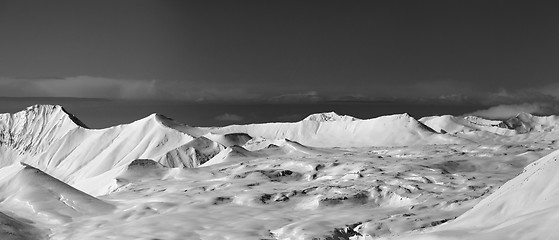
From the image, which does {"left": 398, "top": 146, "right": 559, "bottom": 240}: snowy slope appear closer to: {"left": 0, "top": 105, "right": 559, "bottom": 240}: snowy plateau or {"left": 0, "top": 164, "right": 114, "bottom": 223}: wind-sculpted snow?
{"left": 0, "top": 105, "right": 559, "bottom": 240}: snowy plateau

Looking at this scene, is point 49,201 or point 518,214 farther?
point 49,201

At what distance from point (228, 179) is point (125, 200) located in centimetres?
2933

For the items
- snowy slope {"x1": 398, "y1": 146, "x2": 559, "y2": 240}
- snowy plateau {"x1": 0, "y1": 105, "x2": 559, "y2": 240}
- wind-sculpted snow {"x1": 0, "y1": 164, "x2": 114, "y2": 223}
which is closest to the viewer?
snowy slope {"x1": 398, "y1": 146, "x2": 559, "y2": 240}

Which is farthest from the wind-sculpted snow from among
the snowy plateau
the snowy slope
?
the snowy slope

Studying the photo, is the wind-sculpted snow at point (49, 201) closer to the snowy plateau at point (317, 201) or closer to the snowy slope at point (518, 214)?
the snowy plateau at point (317, 201)

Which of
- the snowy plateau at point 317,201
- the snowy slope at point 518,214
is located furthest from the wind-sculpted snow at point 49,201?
the snowy slope at point 518,214

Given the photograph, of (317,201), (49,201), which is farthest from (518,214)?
(49,201)

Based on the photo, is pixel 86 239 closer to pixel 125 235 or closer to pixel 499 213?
Result: pixel 125 235

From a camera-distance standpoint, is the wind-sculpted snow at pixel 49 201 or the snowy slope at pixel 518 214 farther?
the wind-sculpted snow at pixel 49 201

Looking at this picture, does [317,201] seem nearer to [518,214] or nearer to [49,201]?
[49,201]

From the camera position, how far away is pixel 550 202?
42.8 metres

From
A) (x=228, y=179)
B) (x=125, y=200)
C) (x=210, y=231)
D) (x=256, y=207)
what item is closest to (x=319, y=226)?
(x=210, y=231)

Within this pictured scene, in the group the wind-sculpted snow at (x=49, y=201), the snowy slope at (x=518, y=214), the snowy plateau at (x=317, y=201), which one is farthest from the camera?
the wind-sculpted snow at (x=49, y=201)

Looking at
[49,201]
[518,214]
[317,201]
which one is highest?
[518,214]
